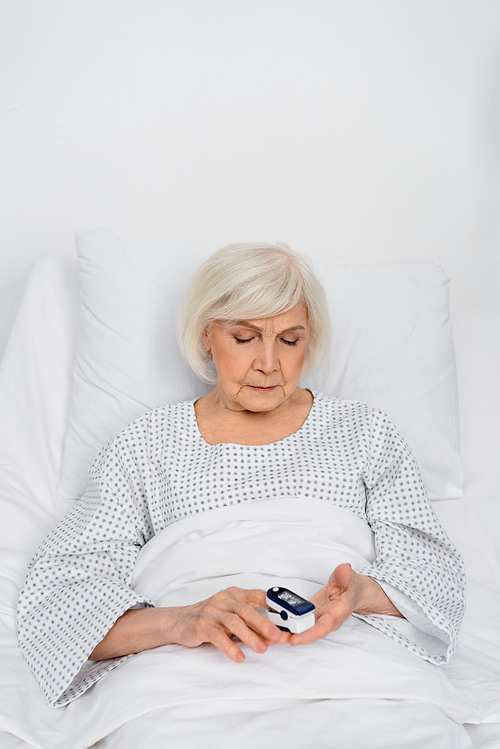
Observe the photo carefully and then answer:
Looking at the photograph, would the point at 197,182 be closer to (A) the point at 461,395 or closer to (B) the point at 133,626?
(A) the point at 461,395

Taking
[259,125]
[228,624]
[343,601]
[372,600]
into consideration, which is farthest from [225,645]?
[259,125]

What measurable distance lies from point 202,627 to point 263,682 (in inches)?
5.0

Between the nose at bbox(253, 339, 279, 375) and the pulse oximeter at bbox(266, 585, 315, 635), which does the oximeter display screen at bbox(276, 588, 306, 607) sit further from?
the nose at bbox(253, 339, 279, 375)

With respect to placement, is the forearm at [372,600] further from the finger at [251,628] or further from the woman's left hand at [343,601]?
the finger at [251,628]

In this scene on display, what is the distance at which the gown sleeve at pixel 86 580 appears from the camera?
117 cm

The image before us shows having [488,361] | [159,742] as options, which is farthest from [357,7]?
[159,742]

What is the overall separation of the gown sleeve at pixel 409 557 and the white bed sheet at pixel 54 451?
0.12 meters

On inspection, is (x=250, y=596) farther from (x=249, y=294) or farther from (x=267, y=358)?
(x=249, y=294)

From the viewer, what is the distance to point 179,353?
5.69ft

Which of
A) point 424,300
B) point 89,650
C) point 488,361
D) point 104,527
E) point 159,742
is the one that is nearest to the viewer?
point 159,742

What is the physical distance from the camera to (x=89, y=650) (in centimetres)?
116

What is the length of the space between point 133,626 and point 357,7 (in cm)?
192

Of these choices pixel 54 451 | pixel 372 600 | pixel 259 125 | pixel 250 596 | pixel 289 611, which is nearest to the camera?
pixel 289 611

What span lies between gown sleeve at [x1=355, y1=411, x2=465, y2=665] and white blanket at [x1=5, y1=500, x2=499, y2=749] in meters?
0.06
